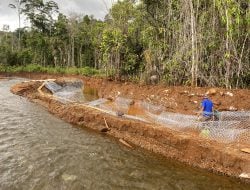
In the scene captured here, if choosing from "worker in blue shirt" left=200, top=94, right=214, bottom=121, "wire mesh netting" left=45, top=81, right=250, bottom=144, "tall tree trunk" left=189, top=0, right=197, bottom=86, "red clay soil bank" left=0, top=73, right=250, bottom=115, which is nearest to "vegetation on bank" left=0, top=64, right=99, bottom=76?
"red clay soil bank" left=0, top=73, right=250, bottom=115

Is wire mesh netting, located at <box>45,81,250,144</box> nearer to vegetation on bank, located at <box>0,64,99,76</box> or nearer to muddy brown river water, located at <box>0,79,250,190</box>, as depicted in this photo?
muddy brown river water, located at <box>0,79,250,190</box>

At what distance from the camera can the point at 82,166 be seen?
10.0 meters

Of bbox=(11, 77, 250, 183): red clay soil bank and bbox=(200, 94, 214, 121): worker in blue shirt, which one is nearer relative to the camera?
bbox=(11, 77, 250, 183): red clay soil bank

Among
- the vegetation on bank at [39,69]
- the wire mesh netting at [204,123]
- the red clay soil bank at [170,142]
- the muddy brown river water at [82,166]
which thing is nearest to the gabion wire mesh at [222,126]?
the wire mesh netting at [204,123]

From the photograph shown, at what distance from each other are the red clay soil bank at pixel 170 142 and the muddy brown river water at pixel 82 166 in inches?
18.0

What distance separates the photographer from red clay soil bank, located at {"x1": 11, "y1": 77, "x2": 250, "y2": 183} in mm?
9742

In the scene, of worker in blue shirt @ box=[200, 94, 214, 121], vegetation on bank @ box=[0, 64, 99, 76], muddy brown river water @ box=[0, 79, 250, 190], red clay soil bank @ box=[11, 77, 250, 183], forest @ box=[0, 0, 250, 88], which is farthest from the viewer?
vegetation on bank @ box=[0, 64, 99, 76]

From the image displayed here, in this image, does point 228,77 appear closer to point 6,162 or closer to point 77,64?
point 6,162

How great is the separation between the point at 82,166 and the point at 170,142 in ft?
11.4

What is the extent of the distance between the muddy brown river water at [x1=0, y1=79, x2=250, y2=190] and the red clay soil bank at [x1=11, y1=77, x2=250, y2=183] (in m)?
0.46

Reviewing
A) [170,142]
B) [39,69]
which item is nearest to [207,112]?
[170,142]

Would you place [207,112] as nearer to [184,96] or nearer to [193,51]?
[184,96]

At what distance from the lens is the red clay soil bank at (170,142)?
32.0 feet

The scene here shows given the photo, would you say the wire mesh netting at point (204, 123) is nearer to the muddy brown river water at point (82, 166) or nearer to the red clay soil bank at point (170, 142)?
the red clay soil bank at point (170, 142)
